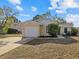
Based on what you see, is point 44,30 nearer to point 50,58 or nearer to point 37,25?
point 37,25

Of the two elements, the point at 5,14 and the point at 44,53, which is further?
the point at 5,14

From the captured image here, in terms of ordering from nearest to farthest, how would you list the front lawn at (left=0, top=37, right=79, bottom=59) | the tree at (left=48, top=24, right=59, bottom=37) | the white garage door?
the front lawn at (left=0, top=37, right=79, bottom=59) → the tree at (left=48, top=24, right=59, bottom=37) → the white garage door

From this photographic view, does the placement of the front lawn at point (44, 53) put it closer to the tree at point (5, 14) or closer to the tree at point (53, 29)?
the tree at point (53, 29)

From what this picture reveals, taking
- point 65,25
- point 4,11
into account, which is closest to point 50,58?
point 4,11

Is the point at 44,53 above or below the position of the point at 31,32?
below

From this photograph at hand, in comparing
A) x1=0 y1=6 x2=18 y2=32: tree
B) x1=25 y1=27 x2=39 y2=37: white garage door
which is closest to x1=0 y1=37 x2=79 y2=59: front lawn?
x1=25 y1=27 x2=39 y2=37: white garage door

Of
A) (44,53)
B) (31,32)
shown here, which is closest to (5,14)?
(31,32)

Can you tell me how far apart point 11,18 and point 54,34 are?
13.9 meters

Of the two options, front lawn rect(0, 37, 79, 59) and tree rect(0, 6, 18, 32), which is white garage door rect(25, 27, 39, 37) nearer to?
tree rect(0, 6, 18, 32)

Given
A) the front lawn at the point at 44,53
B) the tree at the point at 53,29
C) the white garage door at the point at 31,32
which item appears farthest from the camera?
the white garage door at the point at 31,32

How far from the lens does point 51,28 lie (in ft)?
117

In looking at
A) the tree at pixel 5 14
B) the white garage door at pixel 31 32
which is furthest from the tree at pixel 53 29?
the tree at pixel 5 14

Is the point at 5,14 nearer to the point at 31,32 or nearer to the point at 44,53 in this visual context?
the point at 31,32

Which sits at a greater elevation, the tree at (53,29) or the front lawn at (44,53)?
the tree at (53,29)
